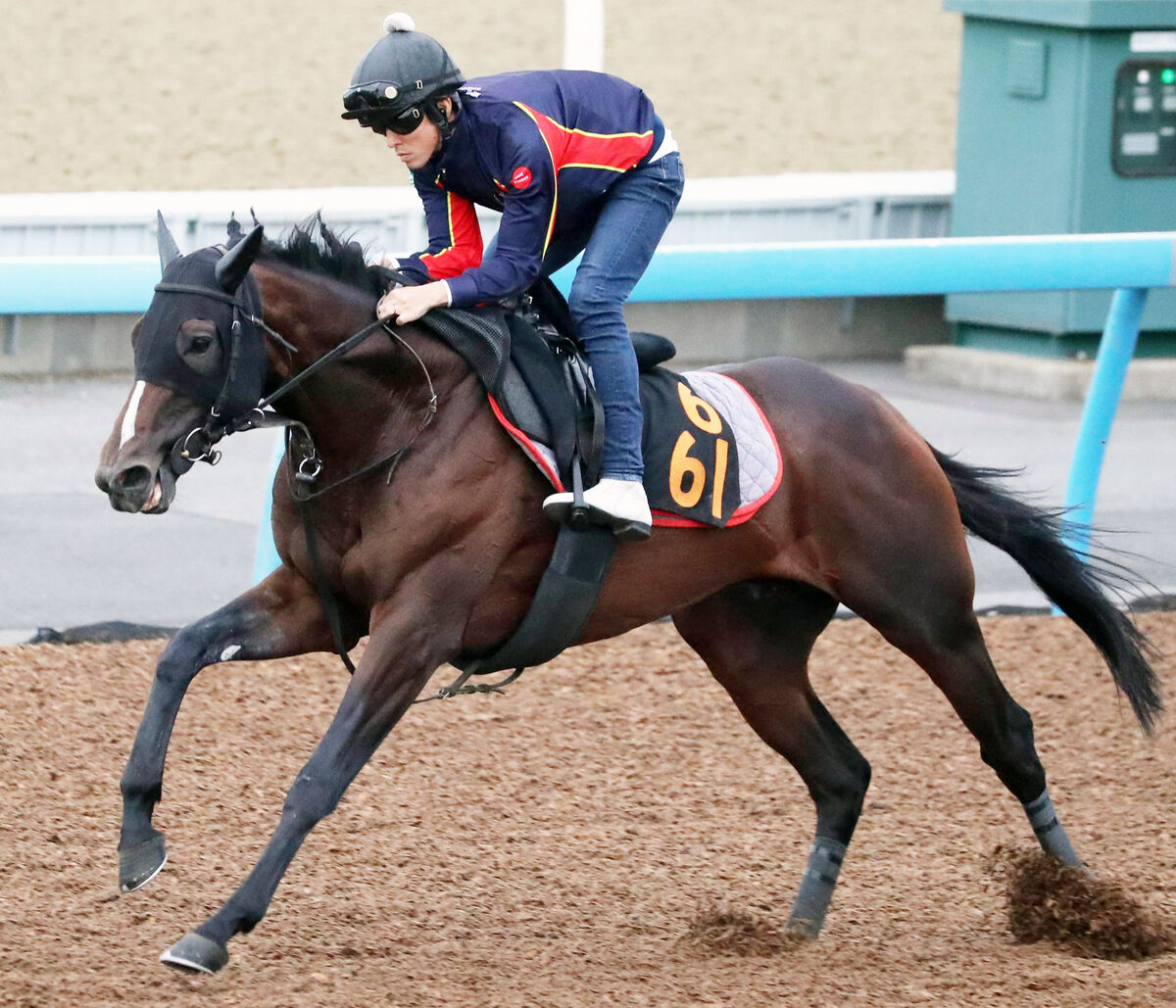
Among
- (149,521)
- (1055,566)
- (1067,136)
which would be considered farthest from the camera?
(1067,136)

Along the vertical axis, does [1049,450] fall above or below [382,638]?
below

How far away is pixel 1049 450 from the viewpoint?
9.45 m

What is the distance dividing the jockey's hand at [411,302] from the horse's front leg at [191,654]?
612mm

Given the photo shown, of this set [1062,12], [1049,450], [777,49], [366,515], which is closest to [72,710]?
[366,515]

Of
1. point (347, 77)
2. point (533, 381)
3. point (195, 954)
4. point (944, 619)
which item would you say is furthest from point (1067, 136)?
point (347, 77)

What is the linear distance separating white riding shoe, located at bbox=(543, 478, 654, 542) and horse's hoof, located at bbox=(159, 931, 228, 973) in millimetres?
1158

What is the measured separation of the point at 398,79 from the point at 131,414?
0.88 meters

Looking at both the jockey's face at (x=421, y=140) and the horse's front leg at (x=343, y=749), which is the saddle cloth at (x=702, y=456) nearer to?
the horse's front leg at (x=343, y=749)

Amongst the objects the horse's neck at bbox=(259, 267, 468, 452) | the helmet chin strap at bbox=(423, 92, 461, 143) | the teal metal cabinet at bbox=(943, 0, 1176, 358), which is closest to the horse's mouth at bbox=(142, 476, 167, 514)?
the horse's neck at bbox=(259, 267, 468, 452)

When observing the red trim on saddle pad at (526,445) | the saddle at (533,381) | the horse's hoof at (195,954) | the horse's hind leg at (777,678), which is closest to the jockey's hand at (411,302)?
the saddle at (533,381)

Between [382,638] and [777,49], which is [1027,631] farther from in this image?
[777,49]

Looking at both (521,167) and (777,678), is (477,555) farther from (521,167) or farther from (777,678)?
(777,678)

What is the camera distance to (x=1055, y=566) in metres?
5.30

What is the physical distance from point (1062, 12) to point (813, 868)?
6845 millimetres
